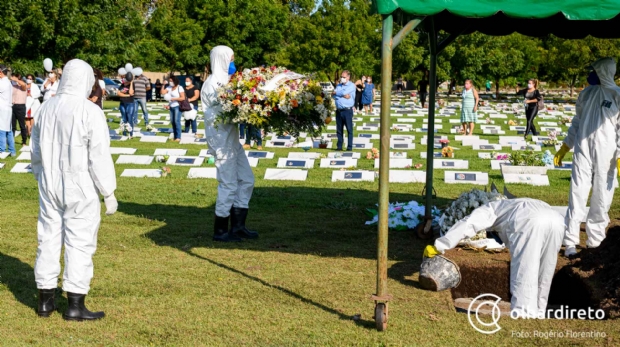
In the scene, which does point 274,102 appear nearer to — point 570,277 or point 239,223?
point 239,223

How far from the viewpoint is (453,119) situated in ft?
96.4

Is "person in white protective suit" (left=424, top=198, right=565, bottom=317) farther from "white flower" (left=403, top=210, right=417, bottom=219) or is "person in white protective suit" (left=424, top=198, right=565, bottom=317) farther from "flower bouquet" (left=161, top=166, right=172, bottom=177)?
"flower bouquet" (left=161, top=166, right=172, bottom=177)

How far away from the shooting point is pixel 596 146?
27.3ft

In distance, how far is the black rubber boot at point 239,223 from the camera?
9508 millimetres

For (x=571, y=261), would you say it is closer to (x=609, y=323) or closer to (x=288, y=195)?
(x=609, y=323)

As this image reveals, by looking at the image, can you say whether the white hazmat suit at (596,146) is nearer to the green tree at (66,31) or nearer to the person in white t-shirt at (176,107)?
the person in white t-shirt at (176,107)

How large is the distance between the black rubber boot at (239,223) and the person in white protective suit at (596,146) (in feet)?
12.5

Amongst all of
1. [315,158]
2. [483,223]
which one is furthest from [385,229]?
[315,158]

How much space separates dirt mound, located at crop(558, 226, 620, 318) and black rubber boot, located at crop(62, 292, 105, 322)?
441 centimetres

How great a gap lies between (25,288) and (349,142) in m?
12.1

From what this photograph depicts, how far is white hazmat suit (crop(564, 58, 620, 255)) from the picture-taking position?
8305 millimetres

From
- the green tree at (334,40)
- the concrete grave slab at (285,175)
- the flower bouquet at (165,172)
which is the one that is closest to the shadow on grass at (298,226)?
the concrete grave slab at (285,175)

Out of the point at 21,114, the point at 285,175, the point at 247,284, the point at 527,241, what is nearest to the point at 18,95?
the point at 21,114

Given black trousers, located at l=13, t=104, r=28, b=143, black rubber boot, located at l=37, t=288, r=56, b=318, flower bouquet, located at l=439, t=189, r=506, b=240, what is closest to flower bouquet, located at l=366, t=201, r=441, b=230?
flower bouquet, located at l=439, t=189, r=506, b=240
